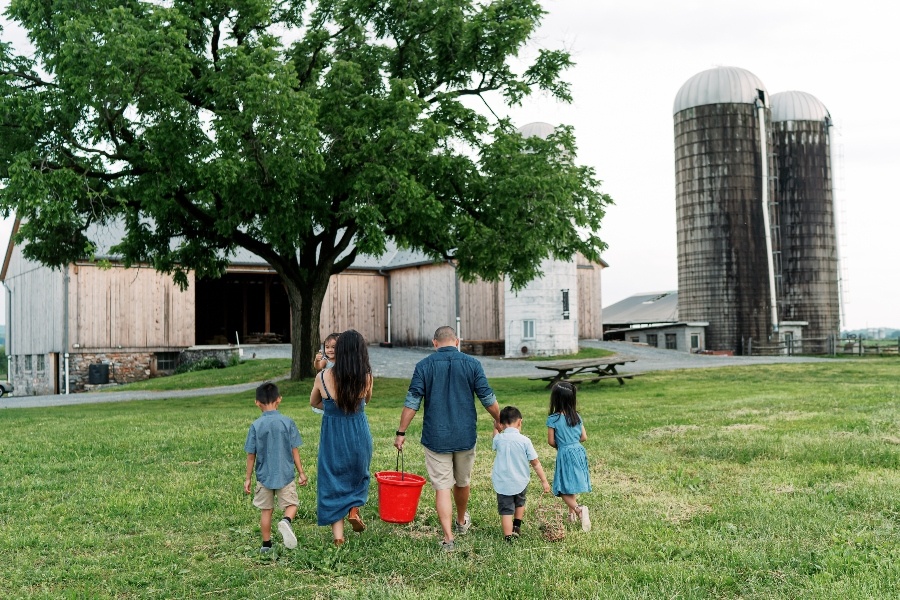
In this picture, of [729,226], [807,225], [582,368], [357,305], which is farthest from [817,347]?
[582,368]

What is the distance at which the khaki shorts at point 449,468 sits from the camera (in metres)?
6.52

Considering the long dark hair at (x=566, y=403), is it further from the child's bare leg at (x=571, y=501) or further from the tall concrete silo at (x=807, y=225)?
the tall concrete silo at (x=807, y=225)

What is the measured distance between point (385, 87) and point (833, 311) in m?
33.5

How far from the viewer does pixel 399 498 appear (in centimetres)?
649

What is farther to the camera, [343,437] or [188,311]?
[188,311]

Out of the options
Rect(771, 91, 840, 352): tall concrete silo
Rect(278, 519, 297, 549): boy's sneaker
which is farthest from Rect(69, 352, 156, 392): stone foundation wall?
Rect(771, 91, 840, 352): tall concrete silo

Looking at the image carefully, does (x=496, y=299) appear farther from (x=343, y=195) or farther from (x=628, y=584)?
(x=628, y=584)

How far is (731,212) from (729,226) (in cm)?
72

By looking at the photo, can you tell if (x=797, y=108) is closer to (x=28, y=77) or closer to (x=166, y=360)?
(x=166, y=360)

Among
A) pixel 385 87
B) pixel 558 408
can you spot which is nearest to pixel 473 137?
pixel 385 87

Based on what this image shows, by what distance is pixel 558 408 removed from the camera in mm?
7078

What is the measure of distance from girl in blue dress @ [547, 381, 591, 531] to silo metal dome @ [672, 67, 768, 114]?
39.7 metres

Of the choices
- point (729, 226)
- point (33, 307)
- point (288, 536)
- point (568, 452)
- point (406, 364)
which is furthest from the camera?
point (729, 226)

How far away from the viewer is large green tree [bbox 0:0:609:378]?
16.1 m
